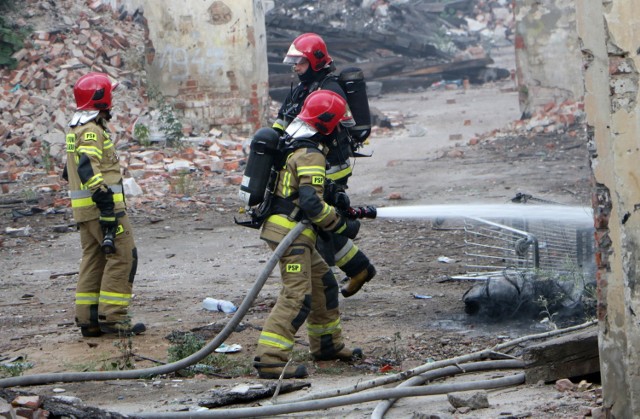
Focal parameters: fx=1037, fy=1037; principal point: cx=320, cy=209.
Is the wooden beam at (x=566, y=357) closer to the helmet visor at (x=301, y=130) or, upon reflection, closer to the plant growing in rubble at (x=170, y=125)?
the helmet visor at (x=301, y=130)

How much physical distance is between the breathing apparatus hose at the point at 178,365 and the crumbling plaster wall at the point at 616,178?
2.23 m

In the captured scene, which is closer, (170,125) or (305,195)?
(305,195)

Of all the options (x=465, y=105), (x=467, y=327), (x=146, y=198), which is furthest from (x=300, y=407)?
(x=465, y=105)

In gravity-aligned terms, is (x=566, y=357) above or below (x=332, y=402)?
above

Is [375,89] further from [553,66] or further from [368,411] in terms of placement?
[368,411]

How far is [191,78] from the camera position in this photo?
1580 centimetres

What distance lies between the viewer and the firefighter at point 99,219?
7.03 meters

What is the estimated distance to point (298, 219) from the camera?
6.27m

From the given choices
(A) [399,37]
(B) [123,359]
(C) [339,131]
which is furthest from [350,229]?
(A) [399,37]

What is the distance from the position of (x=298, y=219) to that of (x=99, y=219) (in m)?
1.61

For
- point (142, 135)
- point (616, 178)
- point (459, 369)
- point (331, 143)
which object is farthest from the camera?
point (142, 135)

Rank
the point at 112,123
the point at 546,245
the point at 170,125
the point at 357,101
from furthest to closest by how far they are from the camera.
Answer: the point at 112,123
the point at 170,125
the point at 357,101
the point at 546,245

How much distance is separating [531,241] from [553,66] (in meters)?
9.27

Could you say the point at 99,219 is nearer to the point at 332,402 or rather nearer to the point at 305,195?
the point at 305,195
